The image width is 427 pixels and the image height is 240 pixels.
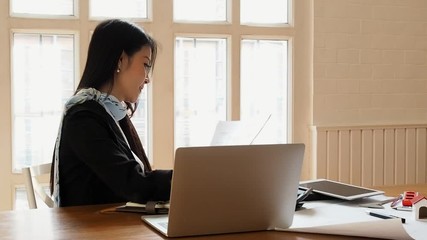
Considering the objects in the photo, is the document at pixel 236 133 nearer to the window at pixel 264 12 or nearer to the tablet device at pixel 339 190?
the tablet device at pixel 339 190

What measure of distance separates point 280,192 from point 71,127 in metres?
0.64

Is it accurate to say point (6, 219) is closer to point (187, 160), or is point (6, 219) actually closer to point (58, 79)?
point (187, 160)

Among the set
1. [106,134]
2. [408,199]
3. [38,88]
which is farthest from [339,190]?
[38,88]

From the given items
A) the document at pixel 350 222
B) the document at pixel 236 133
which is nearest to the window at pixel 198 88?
the document at pixel 236 133

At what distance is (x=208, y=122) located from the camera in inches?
150

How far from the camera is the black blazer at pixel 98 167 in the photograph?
5.10ft

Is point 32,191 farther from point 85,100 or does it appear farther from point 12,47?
point 12,47

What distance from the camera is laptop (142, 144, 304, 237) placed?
49.3 inches

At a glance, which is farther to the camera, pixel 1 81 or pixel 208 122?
pixel 208 122

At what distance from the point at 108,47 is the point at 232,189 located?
2.35 feet

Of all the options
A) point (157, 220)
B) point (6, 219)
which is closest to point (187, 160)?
point (157, 220)

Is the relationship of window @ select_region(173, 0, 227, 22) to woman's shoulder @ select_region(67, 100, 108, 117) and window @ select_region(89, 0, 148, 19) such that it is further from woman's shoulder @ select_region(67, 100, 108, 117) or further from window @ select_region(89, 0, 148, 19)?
woman's shoulder @ select_region(67, 100, 108, 117)

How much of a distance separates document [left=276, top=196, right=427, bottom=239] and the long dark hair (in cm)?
69

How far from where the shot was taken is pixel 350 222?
1429 mm
